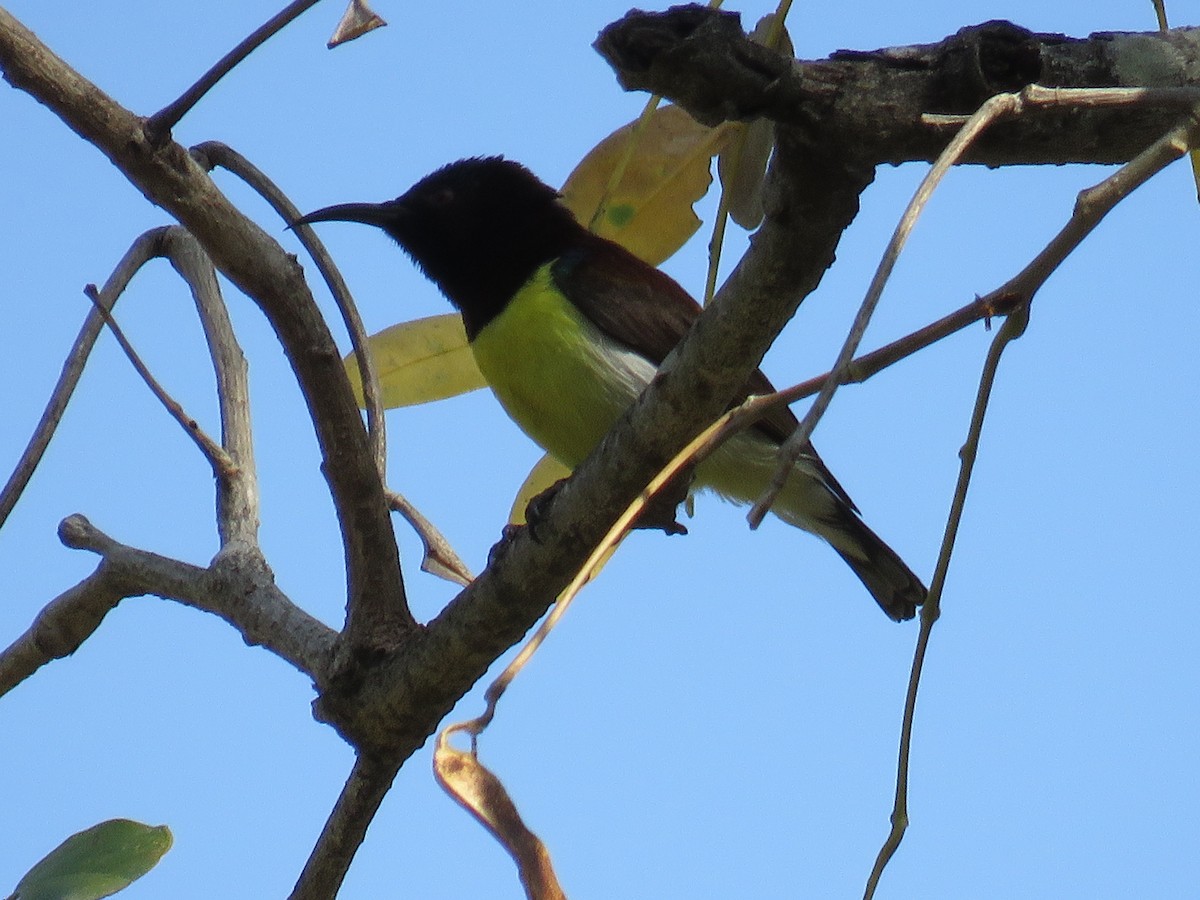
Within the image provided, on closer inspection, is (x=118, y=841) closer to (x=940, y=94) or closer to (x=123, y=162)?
(x=123, y=162)

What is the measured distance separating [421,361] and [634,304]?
782mm

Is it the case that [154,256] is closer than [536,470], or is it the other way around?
[154,256]

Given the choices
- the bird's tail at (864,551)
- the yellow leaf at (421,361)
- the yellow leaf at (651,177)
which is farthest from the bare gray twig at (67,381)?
the bird's tail at (864,551)

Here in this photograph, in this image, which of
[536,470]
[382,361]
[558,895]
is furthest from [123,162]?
[536,470]

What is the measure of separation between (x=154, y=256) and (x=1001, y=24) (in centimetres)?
240

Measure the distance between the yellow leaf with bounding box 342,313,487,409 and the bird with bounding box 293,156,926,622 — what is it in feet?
0.73

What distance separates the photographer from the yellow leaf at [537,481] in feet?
12.1

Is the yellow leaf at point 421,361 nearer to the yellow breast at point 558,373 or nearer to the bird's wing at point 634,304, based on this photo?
the yellow breast at point 558,373

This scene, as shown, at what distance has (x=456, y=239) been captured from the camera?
490cm

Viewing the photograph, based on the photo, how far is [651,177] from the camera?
133 inches

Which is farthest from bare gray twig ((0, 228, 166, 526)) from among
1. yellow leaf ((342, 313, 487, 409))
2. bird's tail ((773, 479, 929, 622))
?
bird's tail ((773, 479, 929, 622))

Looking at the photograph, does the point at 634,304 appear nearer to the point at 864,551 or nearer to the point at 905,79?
the point at 864,551

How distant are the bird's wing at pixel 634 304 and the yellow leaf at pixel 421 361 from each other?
0.49 meters

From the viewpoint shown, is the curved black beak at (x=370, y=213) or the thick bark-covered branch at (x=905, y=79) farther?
the curved black beak at (x=370, y=213)
